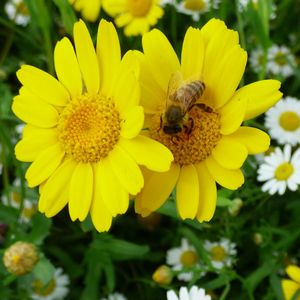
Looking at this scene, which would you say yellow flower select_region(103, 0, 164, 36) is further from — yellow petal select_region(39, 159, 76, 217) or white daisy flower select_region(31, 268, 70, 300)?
yellow petal select_region(39, 159, 76, 217)

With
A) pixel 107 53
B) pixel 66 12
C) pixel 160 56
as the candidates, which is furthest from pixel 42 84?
pixel 66 12

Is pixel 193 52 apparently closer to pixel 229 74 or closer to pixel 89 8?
pixel 229 74

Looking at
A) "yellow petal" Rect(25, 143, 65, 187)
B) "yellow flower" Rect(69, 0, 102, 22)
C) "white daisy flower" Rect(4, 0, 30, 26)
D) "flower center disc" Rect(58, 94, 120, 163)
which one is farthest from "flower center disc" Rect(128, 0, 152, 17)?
"yellow petal" Rect(25, 143, 65, 187)

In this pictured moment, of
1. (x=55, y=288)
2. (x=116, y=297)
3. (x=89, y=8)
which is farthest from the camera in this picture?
(x=89, y=8)

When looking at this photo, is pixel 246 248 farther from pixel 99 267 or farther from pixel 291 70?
pixel 291 70

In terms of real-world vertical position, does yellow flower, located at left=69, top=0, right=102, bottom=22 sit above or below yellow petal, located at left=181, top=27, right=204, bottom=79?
below

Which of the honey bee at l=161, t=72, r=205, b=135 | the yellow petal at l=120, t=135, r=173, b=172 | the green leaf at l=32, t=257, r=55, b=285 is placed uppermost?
the honey bee at l=161, t=72, r=205, b=135

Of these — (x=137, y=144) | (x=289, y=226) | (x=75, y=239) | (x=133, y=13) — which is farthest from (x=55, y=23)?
(x=137, y=144)
